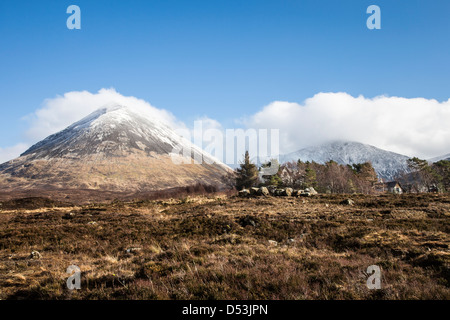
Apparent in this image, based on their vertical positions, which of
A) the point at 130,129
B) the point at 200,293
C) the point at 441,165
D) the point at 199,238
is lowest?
the point at 199,238

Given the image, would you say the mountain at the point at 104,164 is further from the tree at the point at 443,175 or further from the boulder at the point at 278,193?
the tree at the point at 443,175

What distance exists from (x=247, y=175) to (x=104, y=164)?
10468 cm

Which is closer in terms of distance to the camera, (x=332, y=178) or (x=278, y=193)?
(x=278, y=193)

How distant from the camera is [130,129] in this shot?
189750 millimetres

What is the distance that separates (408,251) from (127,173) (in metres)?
127

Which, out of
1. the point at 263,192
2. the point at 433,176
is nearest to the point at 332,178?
the point at 433,176

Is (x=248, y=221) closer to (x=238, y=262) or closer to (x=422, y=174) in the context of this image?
(x=238, y=262)

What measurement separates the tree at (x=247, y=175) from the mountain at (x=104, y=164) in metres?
60.3

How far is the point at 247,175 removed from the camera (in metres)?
56.9

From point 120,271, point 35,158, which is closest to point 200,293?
point 120,271

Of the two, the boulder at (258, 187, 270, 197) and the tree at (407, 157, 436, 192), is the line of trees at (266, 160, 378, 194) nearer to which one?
the tree at (407, 157, 436, 192)

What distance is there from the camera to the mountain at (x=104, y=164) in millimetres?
107500

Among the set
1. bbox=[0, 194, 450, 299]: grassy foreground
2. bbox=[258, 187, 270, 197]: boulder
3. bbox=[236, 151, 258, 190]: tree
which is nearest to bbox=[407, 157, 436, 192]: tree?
bbox=[236, 151, 258, 190]: tree
